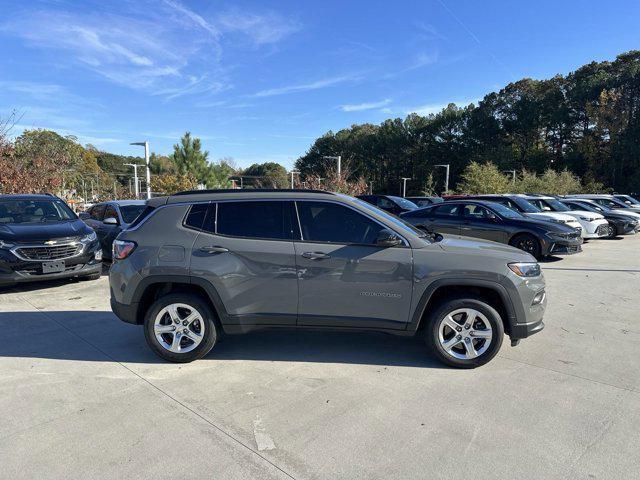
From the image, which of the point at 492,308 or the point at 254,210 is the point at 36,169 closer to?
the point at 254,210

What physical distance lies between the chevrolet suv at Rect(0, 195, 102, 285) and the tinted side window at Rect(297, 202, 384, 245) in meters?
5.29

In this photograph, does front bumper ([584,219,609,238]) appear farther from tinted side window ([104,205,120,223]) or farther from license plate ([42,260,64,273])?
license plate ([42,260,64,273])

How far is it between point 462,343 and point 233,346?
237 centimetres

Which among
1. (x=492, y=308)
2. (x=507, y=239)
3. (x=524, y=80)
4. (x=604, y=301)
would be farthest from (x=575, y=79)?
(x=492, y=308)

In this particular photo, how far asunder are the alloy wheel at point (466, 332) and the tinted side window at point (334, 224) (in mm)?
1054

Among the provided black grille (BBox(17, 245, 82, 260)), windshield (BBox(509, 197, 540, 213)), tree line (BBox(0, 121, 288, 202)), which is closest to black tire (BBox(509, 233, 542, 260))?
windshield (BBox(509, 197, 540, 213))

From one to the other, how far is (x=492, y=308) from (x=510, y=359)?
68 centimetres

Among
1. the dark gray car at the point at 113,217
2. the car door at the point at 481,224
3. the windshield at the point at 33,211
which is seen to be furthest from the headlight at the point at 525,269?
the windshield at the point at 33,211

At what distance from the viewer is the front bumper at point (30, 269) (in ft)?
22.5

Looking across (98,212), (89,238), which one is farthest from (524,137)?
(89,238)

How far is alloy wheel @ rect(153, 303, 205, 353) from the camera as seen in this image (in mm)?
4215

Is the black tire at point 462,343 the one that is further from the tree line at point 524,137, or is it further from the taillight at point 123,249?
the tree line at point 524,137

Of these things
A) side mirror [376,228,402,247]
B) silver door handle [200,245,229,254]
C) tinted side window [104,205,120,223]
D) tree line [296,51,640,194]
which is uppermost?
tree line [296,51,640,194]

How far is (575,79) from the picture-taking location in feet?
169
